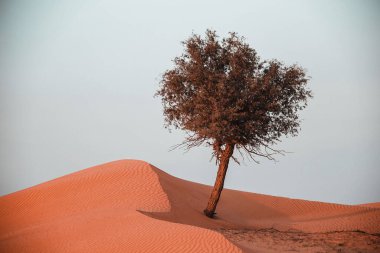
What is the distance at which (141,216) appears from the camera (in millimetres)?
18359

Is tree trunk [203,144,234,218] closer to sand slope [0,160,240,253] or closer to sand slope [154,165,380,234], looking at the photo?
sand slope [154,165,380,234]

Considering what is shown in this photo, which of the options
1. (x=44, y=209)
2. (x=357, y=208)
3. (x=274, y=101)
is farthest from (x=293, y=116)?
(x=44, y=209)

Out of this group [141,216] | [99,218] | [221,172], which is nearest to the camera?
[141,216]

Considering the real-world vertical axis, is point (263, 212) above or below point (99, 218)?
above

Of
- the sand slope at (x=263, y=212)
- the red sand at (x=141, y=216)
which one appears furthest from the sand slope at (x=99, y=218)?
the sand slope at (x=263, y=212)

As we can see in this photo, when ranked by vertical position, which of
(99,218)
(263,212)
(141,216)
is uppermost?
(263,212)

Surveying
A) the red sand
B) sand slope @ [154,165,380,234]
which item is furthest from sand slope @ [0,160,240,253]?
sand slope @ [154,165,380,234]

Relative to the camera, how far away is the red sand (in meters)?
15.2

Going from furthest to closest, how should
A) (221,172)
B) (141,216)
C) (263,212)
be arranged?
(263,212), (221,172), (141,216)

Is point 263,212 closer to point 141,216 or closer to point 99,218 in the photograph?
point 141,216

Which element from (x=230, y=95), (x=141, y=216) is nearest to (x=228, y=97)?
(x=230, y=95)

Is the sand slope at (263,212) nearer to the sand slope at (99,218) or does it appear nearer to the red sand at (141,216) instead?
the red sand at (141,216)

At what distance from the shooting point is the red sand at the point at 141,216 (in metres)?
15.2

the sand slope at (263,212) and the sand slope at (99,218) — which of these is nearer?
the sand slope at (99,218)
